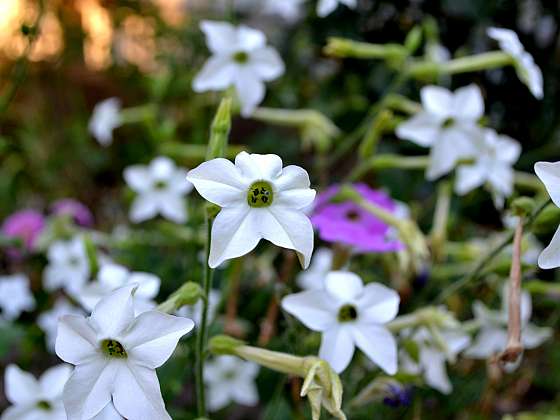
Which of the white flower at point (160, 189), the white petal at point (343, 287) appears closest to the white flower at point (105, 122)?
the white flower at point (160, 189)

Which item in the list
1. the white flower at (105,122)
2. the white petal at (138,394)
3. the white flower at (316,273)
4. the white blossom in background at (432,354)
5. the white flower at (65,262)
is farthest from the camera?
the white flower at (105,122)

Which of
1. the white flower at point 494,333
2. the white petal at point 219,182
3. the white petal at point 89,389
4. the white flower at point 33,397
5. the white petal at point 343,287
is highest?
the white petal at point 219,182

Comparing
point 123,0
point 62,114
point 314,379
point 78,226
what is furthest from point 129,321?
point 62,114

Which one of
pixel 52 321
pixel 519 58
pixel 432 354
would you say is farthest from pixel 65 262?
pixel 519 58

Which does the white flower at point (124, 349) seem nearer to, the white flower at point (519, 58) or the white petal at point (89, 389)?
the white petal at point (89, 389)

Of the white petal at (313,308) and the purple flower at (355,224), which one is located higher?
the white petal at (313,308)

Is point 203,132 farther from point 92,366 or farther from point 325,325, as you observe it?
point 92,366

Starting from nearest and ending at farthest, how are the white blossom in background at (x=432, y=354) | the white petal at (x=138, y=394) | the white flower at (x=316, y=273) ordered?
the white petal at (x=138, y=394)
the white blossom in background at (x=432, y=354)
the white flower at (x=316, y=273)
